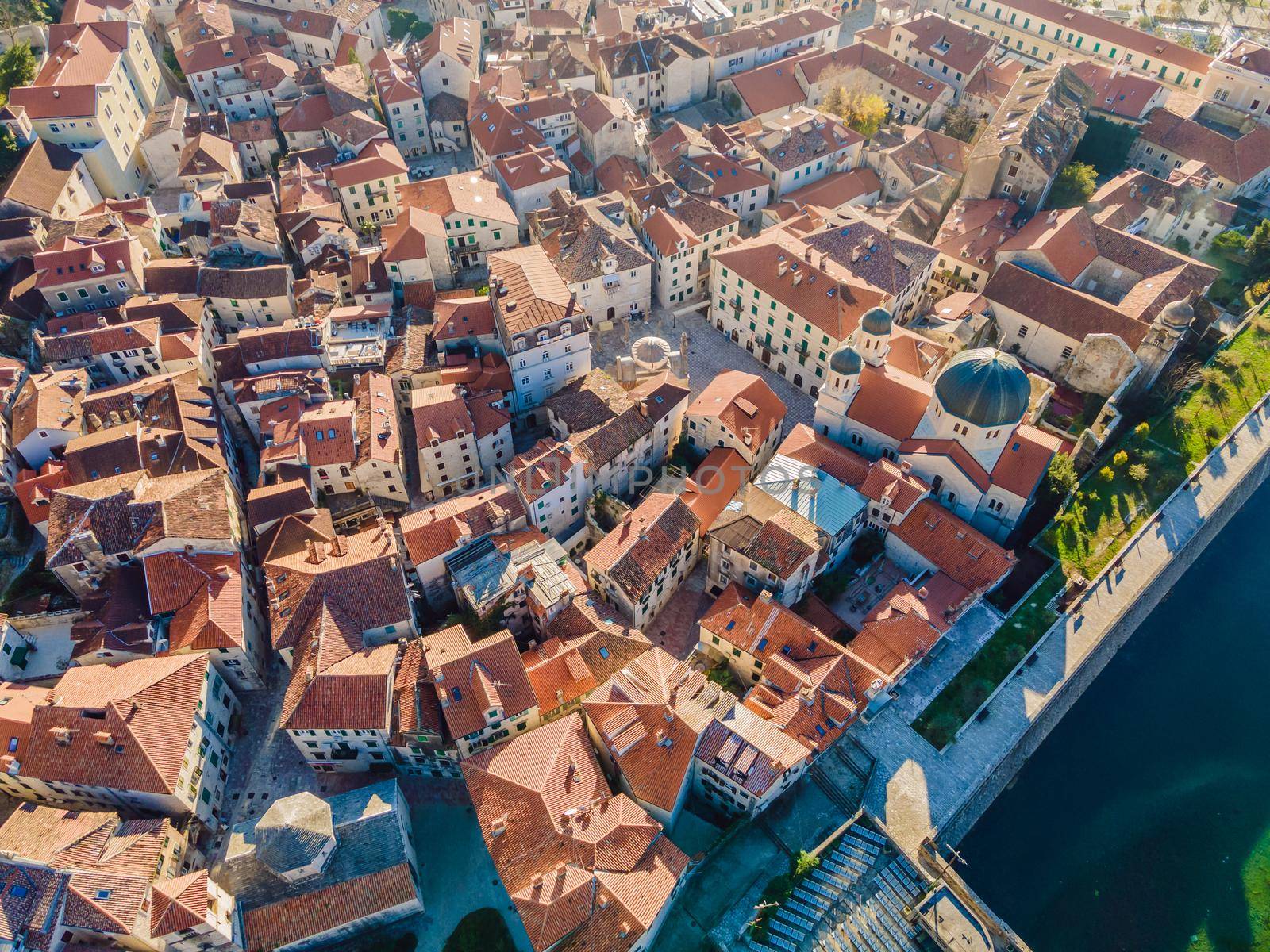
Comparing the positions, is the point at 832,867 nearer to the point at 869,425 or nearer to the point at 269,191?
the point at 869,425

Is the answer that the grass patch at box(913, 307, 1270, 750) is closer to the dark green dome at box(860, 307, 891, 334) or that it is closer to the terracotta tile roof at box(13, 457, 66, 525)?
the dark green dome at box(860, 307, 891, 334)

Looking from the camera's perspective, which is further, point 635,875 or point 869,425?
point 869,425

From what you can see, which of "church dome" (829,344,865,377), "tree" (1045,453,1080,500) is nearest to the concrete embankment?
"tree" (1045,453,1080,500)

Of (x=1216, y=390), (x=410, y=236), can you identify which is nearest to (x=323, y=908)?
(x=410, y=236)

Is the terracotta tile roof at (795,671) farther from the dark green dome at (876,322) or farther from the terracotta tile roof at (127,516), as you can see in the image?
the terracotta tile roof at (127,516)

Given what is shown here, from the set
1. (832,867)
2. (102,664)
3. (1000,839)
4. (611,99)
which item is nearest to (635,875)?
(832,867)

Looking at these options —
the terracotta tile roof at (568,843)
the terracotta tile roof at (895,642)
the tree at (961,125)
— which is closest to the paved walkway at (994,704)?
the terracotta tile roof at (895,642)
